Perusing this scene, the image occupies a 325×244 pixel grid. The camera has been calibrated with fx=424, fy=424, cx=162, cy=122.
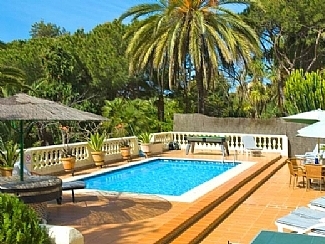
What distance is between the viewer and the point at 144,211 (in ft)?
27.0

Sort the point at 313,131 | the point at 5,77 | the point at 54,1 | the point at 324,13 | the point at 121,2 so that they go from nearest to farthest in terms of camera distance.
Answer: the point at 313,131 → the point at 5,77 → the point at 324,13 → the point at 121,2 → the point at 54,1

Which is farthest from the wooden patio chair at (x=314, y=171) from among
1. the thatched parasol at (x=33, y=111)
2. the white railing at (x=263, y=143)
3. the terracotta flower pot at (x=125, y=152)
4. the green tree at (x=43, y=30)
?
the green tree at (x=43, y=30)

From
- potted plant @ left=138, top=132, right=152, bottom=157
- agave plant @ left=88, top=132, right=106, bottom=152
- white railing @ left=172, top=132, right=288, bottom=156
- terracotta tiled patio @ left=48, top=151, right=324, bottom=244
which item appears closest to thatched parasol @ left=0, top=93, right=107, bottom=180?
terracotta tiled patio @ left=48, top=151, right=324, bottom=244

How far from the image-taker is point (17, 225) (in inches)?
157

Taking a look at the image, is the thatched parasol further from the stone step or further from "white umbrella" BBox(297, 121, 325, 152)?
"white umbrella" BBox(297, 121, 325, 152)

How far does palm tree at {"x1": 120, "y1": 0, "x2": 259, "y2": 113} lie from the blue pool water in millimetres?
6720

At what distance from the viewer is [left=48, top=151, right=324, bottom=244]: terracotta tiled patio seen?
6758 millimetres

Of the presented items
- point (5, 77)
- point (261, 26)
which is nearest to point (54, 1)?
point (261, 26)

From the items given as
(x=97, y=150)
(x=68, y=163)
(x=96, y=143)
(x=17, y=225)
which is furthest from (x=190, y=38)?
(x=17, y=225)

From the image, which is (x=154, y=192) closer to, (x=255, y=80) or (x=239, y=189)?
(x=239, y=189)

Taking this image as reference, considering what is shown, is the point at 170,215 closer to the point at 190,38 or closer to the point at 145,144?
the point at 145,144

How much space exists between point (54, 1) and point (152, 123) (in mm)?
17046

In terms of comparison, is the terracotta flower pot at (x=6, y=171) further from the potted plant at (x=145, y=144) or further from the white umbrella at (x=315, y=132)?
the potted plant at (x=145, y=144)

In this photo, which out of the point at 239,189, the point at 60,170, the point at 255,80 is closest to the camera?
the point at 239,189
